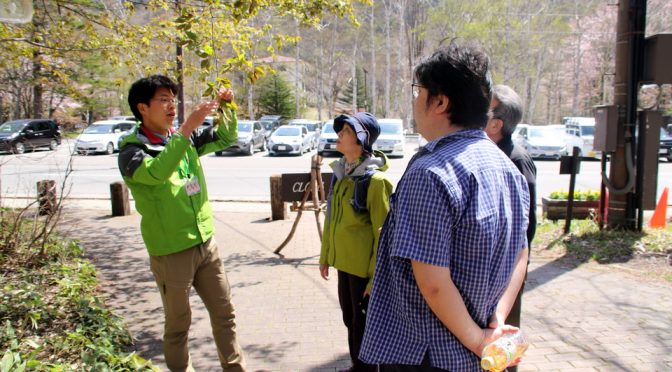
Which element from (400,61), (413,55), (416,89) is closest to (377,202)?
(416,89)

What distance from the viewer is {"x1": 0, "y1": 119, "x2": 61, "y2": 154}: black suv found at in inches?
896

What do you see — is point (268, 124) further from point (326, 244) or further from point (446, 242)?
point (446, 242)

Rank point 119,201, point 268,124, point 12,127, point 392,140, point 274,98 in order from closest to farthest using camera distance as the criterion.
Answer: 1. point 119,201
2. point 392,140
3. point 12,127
4. point 268,124
5. point 274,98

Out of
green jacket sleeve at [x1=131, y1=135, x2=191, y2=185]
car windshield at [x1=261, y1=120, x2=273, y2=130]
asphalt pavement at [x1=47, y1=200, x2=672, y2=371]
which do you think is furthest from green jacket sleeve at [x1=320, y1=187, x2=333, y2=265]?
car windshield at [x1=261, y1=120, x2=273, y2=130]

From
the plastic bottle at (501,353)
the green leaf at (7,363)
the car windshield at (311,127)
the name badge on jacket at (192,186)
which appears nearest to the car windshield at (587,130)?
the car windshield at (311,127)

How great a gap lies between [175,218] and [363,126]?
4.09 feet

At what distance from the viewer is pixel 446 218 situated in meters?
1.40

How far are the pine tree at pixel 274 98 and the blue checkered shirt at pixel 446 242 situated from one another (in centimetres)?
4421

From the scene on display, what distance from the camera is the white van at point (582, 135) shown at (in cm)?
2153

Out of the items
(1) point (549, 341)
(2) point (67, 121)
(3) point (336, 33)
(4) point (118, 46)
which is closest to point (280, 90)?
(3) point (336, 33)

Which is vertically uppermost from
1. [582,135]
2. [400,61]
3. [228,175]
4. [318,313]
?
[400,61]

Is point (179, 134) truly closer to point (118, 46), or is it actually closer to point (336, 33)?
point (118, 46)

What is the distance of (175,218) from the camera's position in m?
2.80

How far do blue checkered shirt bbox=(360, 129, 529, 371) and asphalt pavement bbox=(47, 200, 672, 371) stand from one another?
202cm
